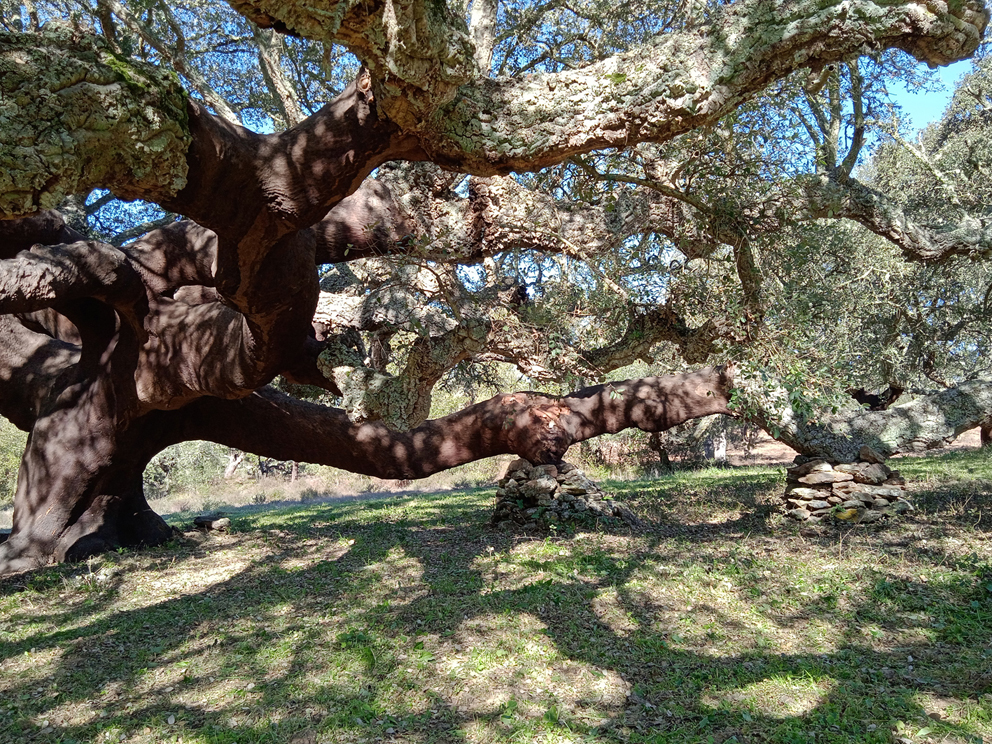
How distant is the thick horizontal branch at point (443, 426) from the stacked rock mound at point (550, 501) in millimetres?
219

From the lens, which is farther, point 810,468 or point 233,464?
point 233,464

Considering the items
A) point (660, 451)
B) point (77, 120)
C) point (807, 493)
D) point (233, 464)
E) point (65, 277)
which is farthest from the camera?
point (233, 464)

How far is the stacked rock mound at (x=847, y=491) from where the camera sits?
24.0 feet

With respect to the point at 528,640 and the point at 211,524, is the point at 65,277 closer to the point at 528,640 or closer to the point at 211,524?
the point at 211,524

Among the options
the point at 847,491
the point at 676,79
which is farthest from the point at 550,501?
the point at 676,79

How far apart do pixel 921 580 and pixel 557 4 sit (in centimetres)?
780

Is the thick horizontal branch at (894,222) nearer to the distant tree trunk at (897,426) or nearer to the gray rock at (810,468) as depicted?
the distant tree trunk at (897,426)

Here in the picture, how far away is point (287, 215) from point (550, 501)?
15.3 ft

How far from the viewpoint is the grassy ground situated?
137 inches

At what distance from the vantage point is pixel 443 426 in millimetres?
8484

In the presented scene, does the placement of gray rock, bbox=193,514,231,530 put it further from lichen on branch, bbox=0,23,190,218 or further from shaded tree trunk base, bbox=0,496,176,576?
lichen on branch, bbox=0,23,190,218

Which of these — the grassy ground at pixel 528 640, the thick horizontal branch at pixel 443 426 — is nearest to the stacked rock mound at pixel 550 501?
the thick horizontal branch at pixel 443 426

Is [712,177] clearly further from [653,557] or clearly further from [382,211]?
[653,557]

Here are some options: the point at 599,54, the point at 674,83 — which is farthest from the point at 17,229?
the point at 599,54
